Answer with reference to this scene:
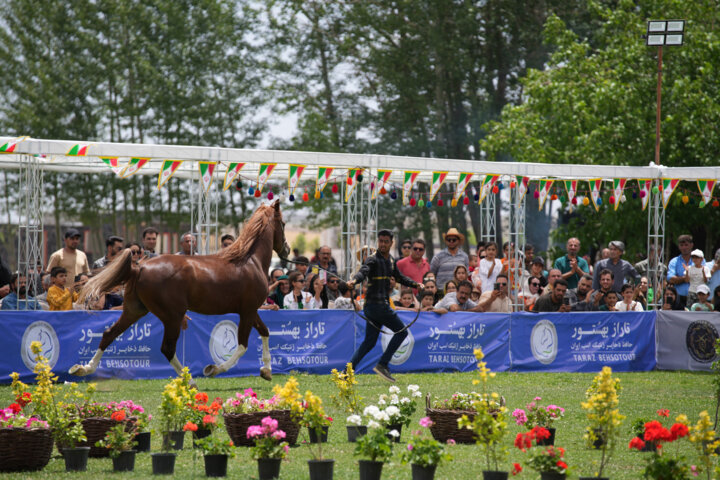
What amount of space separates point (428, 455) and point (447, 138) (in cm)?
3129

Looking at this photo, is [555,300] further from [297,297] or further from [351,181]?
[297,297]

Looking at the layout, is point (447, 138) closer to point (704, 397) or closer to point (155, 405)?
point (704, 397)

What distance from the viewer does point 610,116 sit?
84.9ft

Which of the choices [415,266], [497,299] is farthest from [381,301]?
[415,266]

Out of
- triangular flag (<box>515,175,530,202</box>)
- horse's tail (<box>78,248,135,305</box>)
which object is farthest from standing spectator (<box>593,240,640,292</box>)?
horse's tail (<box>78,248,135,305</box>)

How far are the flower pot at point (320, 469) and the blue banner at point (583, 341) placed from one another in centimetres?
875

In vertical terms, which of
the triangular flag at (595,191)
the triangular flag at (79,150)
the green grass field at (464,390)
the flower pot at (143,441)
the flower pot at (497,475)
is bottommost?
the green grass field at (464,390)

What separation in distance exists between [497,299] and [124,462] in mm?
9743

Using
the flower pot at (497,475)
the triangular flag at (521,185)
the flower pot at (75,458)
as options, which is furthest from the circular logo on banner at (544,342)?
the flower pot at (75,458)

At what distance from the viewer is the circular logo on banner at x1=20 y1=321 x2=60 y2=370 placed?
40.9 ft

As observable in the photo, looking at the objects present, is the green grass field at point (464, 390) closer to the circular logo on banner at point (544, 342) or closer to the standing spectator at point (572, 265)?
the circular logo on banner at point (544, 342)

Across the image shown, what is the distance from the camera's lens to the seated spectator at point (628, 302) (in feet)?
52.5

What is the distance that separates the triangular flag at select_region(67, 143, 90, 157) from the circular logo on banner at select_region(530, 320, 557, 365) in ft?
26.6

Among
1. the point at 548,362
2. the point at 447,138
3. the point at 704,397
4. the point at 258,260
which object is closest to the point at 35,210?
the point at 258,260
